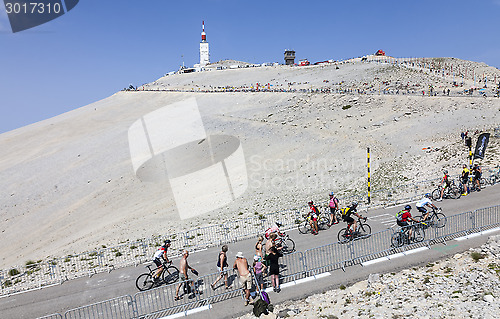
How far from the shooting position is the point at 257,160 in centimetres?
3703

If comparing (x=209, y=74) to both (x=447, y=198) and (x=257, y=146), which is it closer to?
(x=257, y=146)

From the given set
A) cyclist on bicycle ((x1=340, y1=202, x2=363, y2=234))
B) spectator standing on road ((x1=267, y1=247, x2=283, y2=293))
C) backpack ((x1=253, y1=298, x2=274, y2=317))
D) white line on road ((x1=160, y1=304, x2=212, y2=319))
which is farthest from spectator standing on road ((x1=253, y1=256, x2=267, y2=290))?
→ cyclist on bicycle ((x1=340, y1=202, x2=363, y2=234))

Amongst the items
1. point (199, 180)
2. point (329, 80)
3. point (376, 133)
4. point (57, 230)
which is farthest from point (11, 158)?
point (329, 80)

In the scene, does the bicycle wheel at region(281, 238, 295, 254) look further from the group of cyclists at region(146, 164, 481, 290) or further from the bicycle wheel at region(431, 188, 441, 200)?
the bicycle wheel at region(431, 188, 441, 200)

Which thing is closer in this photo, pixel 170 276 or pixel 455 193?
pixel 170 276

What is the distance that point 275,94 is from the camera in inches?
2739

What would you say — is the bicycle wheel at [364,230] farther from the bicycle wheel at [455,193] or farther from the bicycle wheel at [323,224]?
the bicycle wheel at [455,193]

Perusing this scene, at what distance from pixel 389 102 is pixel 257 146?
70.3 ft

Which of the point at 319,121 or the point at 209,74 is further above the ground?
the point at 209,74

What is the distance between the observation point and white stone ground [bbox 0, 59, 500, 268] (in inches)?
956

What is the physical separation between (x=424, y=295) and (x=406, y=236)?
349 centimetres

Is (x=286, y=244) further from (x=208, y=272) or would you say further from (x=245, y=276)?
(x=245, y=276)

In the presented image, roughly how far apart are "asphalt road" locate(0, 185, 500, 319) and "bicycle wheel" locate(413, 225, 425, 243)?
0.53 meters

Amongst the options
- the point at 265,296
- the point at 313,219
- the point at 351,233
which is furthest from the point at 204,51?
the point at 265,296
